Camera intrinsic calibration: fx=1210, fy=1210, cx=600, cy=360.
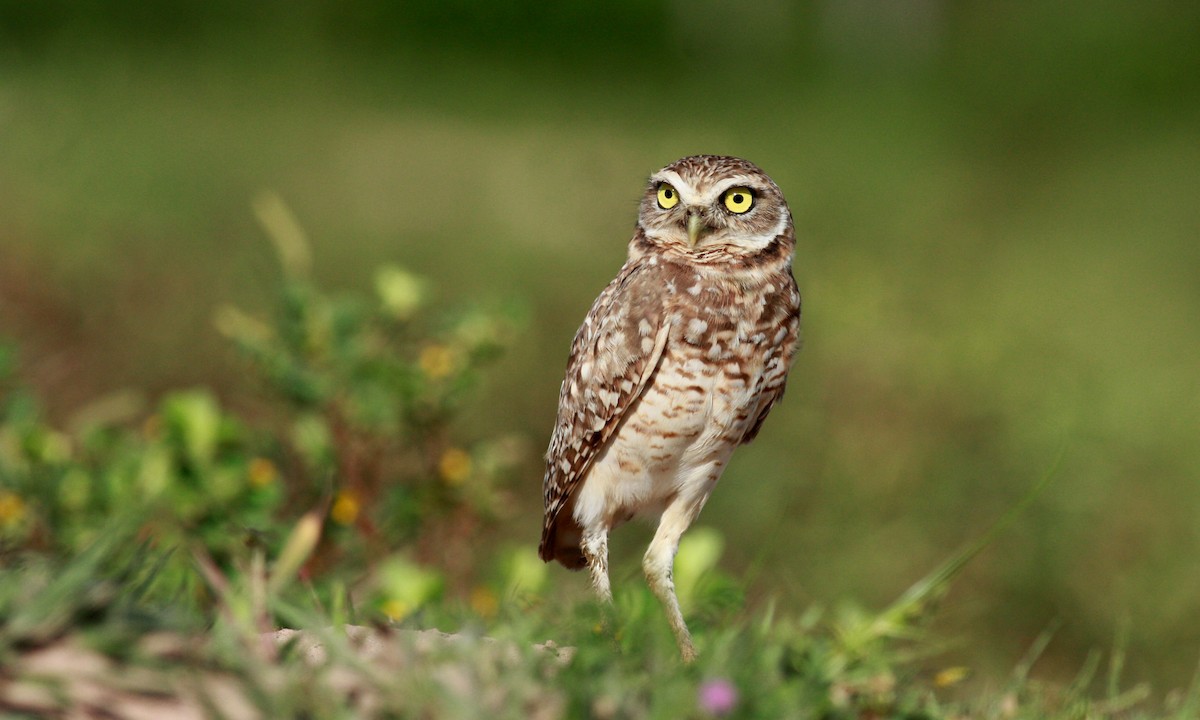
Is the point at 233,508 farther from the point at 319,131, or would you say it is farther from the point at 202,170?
the point at 319,131

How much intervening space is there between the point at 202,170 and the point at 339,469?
197 inches

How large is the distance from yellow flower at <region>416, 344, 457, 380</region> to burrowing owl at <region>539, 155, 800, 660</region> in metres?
0.90

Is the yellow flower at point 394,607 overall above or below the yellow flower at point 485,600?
above

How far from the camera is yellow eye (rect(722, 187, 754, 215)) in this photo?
2672 millimetres

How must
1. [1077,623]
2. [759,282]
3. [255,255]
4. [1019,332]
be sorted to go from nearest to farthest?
1. [759,282]
2. [1077,623]
3. [255,255]
4. [1019,332]

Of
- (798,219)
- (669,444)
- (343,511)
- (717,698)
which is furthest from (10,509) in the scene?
(798,219)

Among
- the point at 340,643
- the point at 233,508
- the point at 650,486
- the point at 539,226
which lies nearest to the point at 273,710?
the point at 340,643

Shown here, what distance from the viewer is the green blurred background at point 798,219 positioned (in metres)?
5.29

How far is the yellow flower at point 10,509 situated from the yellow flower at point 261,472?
1.88 feet

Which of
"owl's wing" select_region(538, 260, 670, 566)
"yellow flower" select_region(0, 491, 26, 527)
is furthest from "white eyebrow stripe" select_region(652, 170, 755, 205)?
"yellow flower" select_region(0, 491, 26, 527)

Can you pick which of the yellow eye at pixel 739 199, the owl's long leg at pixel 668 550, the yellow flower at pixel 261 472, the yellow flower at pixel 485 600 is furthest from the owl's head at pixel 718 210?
the yellow flower at pixel 261 472

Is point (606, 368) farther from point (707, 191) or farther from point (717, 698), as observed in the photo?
point (717, 698)

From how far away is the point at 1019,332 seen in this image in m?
7.30

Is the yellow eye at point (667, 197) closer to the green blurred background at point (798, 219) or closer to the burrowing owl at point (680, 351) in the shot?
the burrowing owl at point (680, 351)
